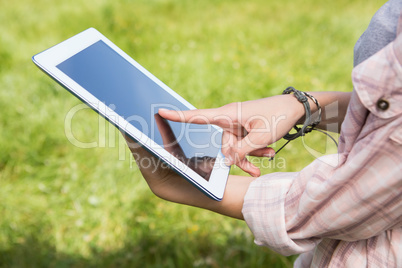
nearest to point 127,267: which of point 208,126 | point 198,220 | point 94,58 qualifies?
point 198,220

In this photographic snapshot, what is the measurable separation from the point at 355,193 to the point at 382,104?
18cm

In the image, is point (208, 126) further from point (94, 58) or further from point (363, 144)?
point (363, 144)

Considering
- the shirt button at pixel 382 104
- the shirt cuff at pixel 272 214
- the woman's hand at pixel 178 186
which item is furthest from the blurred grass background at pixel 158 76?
the shirt button at pixel 382 104

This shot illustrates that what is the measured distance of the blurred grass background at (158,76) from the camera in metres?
1.90

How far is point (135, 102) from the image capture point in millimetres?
1027

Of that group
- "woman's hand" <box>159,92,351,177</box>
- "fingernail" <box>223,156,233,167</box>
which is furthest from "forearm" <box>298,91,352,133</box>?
"fingernail" <box>223,156,233,167</box>

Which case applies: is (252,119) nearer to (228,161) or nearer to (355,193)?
(228,161)

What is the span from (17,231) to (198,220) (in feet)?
3.12

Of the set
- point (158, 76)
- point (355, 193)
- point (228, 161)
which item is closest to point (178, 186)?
point (228, 161)

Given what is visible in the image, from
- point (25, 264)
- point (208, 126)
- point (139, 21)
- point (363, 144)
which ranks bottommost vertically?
point (25, 264)

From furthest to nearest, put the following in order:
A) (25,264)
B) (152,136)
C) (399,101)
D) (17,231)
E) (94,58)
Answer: (17,231), (25,264), (94,58), (152,136), (399,101)

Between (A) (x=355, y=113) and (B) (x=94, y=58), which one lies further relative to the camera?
(B) (x=94, y=58)

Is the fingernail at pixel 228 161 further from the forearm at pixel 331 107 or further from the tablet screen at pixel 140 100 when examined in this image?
the forearm at pixel 331 107

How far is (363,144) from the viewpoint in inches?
26.8
